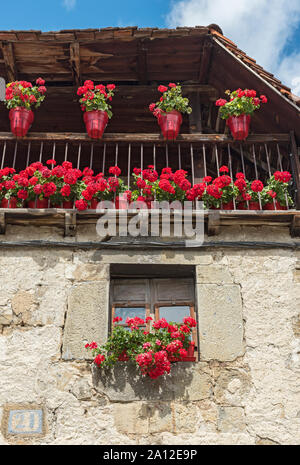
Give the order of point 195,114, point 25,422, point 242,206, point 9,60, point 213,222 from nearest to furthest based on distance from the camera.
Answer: point 25,422 < point 213,222 < point 242,206 < point 9,60 < point 195,114

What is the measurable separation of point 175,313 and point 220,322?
59 cm

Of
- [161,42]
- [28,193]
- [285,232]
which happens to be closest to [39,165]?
[28,193]

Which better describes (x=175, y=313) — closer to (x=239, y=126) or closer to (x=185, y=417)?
(x=185, y=417)

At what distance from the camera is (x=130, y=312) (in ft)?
19.3

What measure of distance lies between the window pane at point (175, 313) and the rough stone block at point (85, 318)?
26.2 inches

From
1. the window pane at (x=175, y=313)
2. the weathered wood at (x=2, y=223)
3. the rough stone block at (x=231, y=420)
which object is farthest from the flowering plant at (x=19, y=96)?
the rough stone block at (x=231, y=420)

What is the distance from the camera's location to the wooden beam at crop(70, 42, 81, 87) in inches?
274

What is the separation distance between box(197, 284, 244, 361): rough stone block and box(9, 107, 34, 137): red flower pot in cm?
278

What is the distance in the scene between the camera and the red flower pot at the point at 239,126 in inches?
252

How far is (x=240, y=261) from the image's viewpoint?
5801 mm

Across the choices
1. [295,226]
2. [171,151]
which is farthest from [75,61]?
[295,226]

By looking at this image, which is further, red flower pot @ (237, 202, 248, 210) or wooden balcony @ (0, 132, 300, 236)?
red flower pot @ (237, 202, 248, 210)

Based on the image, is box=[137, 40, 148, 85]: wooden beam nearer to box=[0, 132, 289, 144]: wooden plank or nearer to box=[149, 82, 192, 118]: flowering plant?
box=[149, 82, 192, 118]: flowering plant

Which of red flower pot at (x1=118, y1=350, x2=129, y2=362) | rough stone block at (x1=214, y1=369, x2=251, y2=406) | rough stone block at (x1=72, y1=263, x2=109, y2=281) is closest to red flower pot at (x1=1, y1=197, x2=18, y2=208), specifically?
rough stone block at (x1=72, y1=263, x2=109, y2=281)
